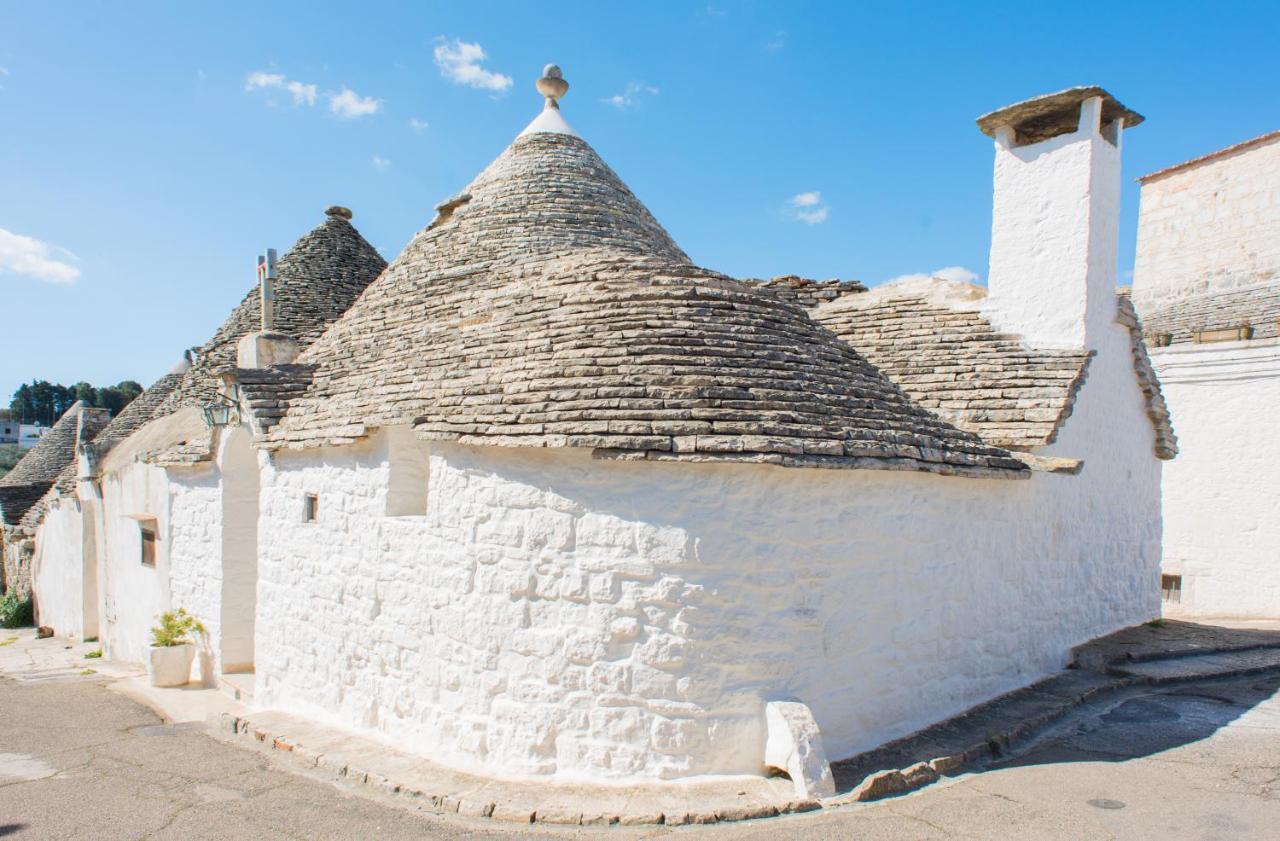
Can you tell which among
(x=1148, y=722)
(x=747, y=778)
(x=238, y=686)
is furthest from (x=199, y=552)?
(x=1148, y=722)

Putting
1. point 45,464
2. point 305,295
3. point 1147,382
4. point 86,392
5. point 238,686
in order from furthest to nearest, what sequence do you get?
point 86,392, point 45,464, point 305,295, point 1147,382, point 238,686

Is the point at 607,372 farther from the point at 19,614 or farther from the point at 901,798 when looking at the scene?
the point at 19,614

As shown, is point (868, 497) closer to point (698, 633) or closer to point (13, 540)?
point (698, 633)

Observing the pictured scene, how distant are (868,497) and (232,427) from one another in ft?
22.5

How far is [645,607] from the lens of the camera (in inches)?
204

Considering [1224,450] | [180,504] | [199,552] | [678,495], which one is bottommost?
[199,552]

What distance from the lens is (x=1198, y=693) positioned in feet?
25.0

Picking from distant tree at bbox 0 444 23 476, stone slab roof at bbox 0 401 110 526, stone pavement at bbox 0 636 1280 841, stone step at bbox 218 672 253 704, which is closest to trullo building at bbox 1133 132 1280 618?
stone pavement at bbox 0 636 1280 841

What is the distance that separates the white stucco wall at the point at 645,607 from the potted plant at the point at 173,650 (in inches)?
130

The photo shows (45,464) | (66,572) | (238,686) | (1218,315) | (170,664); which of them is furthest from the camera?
(45,464)

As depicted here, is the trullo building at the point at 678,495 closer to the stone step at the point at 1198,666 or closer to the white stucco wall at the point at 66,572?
the stone step at the point at 1198,666

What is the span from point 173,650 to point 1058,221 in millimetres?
10925

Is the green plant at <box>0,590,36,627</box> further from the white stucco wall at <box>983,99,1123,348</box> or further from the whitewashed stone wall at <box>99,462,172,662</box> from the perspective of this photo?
the white stucco wall at <box>983,99,1123,348</box>

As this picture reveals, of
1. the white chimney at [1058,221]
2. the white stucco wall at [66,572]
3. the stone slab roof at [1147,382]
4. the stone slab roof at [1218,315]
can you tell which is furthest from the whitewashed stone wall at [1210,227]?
the white stucco wall at [66,572]
